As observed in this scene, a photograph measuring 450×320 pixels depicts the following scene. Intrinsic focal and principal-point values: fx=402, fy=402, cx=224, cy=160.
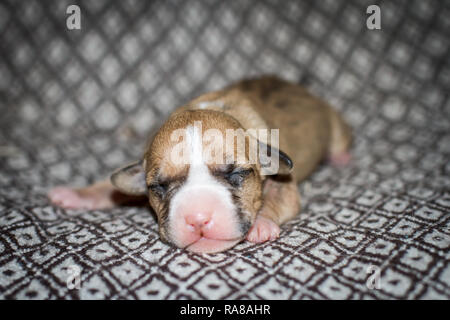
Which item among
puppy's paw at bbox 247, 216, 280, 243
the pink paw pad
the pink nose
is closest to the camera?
the pink nose

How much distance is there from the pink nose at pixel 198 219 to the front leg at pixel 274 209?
0.32 meters

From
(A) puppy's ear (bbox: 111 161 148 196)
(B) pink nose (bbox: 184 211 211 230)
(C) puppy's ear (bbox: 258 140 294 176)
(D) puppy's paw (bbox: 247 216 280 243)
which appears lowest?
(D) puppy's paw (bbox: 247 216 280 243)

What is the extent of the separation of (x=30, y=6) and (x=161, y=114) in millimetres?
1524

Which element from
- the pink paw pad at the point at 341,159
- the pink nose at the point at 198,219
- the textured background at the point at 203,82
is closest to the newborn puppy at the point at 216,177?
the pink nose at the point at 198,219

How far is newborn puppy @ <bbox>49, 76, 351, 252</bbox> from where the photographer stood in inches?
62.7

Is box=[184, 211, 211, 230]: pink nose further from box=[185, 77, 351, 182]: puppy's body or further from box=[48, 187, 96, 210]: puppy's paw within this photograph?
box=[48, 187, 96, 210]: puppy's paw

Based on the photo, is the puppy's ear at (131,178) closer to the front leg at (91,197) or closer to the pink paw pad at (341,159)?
the front leg at (91,197)

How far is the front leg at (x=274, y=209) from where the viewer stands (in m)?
1.78

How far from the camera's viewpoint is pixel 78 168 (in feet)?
9.61

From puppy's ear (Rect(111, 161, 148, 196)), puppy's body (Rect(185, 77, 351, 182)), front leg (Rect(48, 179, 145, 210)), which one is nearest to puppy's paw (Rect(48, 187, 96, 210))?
front leg (Rect(48, 179, 145, 210))

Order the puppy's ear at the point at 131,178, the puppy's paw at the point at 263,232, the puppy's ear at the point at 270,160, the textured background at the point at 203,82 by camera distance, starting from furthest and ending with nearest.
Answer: the textured background at the point at 203,82 < the puppy's ear at the point at 131,178 < the puppy's ear at the point at 270,160 < the puppy's paw at the point at 263,232

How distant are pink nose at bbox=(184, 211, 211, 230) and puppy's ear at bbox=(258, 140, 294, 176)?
554 millimetres

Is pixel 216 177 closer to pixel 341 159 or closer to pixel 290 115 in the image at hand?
pixel 290 115

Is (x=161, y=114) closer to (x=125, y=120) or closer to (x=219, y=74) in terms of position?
(x=125, y=120)
